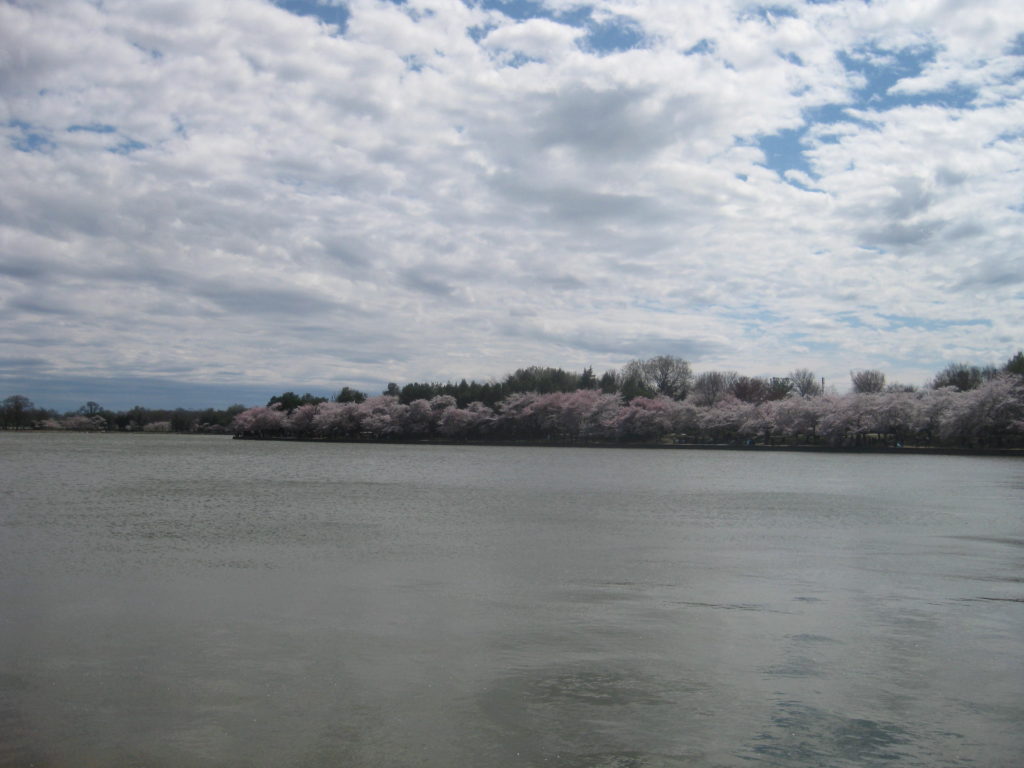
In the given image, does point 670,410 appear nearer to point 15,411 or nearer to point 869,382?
point 869,382

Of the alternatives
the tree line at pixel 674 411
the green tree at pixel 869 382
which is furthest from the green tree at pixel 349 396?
the green tree at pixel 869 382

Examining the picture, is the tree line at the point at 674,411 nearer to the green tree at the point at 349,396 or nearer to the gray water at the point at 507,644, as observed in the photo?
the green tree at the point at 349,396

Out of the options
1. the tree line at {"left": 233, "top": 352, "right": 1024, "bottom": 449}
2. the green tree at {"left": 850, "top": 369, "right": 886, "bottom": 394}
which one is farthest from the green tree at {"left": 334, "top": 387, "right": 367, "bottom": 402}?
the green tree at {"left": 850, "top": 369, "right": 886, "bottom": 394}

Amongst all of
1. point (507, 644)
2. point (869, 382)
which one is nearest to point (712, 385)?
point (869, 382)

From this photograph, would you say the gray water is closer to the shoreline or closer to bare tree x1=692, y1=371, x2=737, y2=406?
the shoreline

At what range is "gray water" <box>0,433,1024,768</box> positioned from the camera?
19.2 feet

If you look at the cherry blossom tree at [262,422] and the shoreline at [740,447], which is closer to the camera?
the shoreline at [740,447]

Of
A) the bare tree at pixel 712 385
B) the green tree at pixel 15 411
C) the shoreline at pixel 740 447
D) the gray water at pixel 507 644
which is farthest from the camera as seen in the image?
the green tree at pixel 15 411

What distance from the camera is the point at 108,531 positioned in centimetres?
1750

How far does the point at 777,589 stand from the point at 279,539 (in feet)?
32.7

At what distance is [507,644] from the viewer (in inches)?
332

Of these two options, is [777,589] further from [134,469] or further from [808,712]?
[134,469]

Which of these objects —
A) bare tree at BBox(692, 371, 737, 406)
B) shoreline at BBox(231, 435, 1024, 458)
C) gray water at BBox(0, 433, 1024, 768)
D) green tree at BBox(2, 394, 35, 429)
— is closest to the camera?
gray water at BBox(0, 433, 1024, 768)

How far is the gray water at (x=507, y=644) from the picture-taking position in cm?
586
